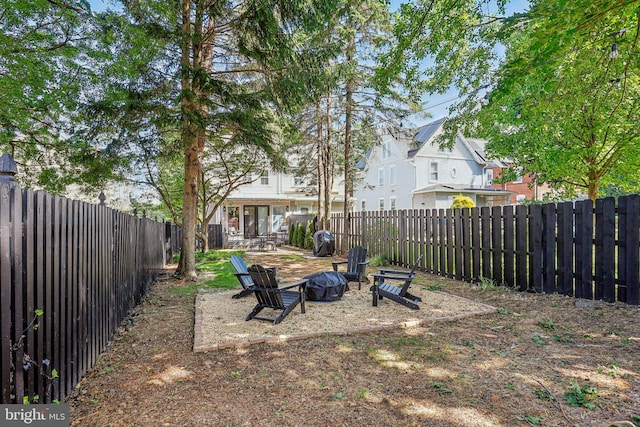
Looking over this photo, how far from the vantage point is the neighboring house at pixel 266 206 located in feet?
80.1

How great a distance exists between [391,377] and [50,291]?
2962mm

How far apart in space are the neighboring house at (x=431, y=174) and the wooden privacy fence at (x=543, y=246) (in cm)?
1563

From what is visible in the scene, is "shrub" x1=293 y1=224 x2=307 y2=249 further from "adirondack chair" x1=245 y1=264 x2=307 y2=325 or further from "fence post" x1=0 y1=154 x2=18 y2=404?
"fence post" x1=0 y1=154 x2=18 y2=404

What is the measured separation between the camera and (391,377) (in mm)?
3281

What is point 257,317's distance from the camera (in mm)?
5293

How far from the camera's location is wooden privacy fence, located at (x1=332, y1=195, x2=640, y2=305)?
5.24 meters

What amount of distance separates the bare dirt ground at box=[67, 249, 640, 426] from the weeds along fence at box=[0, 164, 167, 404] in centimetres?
42

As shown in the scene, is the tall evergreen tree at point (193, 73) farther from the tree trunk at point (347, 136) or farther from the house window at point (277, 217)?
the house window at point (277, 217)

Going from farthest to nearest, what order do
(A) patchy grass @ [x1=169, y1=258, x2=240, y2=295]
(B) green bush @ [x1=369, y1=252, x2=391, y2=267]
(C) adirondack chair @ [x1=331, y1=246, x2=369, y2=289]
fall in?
(B) green bush @ [x1=369, y1=252, x2=391, y2=267], (A) patchy grass @ [x1=169, y1=258, x2=240, y2=295], (C) adirondack chair @ [x1=331, y1=246, x2=369, y2=289]

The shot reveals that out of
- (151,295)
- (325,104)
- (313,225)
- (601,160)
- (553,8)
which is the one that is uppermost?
(325,104)

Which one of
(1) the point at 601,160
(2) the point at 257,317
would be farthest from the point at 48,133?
(1) the point at 601,160

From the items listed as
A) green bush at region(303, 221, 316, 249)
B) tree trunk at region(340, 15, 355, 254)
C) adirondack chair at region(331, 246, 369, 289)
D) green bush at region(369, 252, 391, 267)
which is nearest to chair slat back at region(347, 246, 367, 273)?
adirondack chair at region(331, 246, 369, 289)

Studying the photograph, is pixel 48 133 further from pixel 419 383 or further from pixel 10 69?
pixel 419 383

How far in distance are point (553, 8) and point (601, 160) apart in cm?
837
